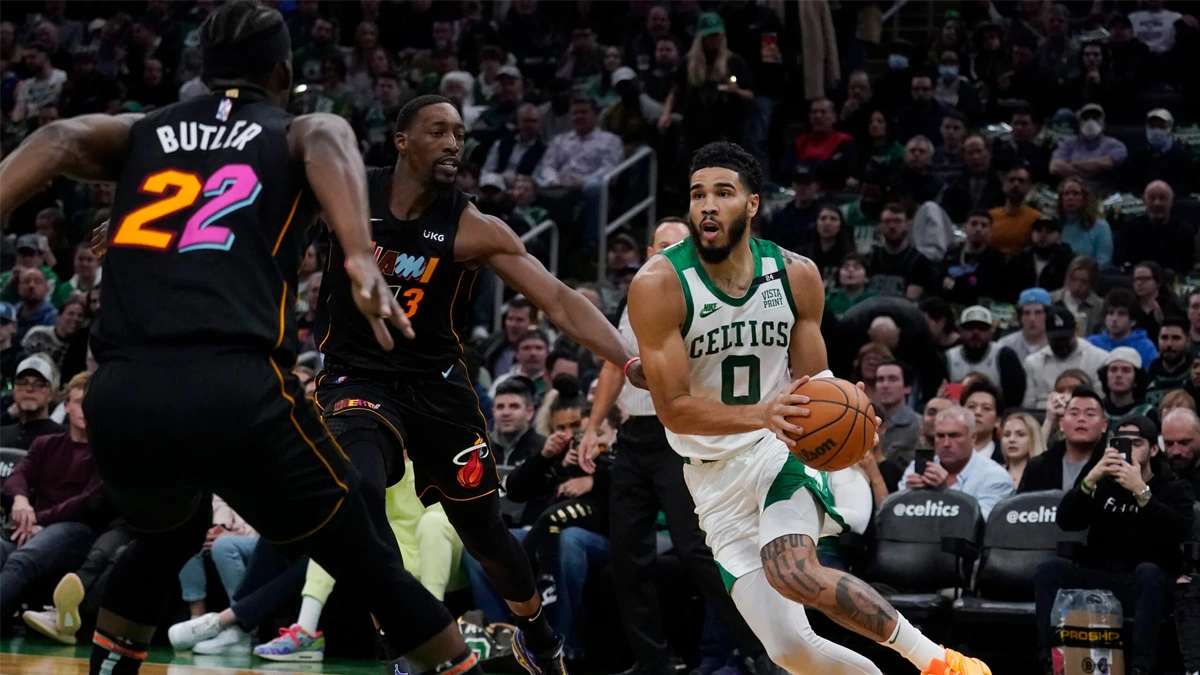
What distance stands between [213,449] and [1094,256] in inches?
420

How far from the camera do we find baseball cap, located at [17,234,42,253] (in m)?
15.7

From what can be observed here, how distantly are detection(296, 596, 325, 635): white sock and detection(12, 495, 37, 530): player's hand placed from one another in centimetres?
239

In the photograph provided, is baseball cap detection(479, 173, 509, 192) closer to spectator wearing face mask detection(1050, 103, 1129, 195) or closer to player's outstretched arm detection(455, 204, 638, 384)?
spectator wearing face mask detection(1050, 103, 1129, 195)

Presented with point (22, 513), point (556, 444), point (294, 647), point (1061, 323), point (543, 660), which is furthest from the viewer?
point (1061, 323)

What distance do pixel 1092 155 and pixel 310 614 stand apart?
28.7 feet

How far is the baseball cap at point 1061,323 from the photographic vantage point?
1113cm

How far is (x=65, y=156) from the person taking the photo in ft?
14.1

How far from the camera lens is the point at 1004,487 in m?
9.46

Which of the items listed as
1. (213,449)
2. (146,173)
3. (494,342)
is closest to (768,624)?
(213,449)

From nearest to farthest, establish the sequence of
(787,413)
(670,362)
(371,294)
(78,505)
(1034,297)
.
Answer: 1. (371,294)
2. (787,413)
3. (670,362)
4. (78,505)
5. (1034,297)

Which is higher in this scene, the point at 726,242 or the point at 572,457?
the point at 726,242

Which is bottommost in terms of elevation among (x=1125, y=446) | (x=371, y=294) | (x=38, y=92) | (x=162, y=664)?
(x=162, y=664)

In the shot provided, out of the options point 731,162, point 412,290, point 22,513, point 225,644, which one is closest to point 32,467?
point 22,513

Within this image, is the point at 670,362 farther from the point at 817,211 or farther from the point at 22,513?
the point at 817,211
